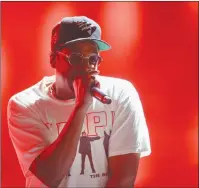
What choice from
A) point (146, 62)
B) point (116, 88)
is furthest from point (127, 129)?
point (146, 62)

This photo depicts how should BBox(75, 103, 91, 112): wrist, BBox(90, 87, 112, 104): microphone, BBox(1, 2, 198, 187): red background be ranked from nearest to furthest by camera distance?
BBox(90, 87, 112, 104): microphone, BBox(75, 103, 91, 112): wrist, BBox(1, 2, 198, 187): red background

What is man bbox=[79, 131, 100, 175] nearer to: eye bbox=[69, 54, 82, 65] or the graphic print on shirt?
the graphic print on shirt

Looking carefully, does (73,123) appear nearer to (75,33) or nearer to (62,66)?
(62,66)

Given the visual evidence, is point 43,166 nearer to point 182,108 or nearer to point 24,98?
→ point 24,98

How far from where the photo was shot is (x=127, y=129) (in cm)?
143

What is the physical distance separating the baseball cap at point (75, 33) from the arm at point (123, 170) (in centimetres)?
44

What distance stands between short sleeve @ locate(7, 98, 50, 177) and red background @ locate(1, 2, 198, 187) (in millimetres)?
304

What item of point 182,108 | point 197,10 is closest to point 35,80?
point 182,108

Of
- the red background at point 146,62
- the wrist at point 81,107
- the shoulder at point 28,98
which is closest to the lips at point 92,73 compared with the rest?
the wrist at point 81,107

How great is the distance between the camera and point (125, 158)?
1.41m

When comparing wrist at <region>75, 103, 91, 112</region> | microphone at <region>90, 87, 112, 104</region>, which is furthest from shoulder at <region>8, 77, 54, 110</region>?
microphone at <region>90, 87, 112, 104</region>

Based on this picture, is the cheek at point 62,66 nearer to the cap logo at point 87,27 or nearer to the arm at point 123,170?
the cap logo at point 87,27

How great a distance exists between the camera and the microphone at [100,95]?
46.3 inches

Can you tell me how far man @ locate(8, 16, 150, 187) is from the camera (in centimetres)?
140
